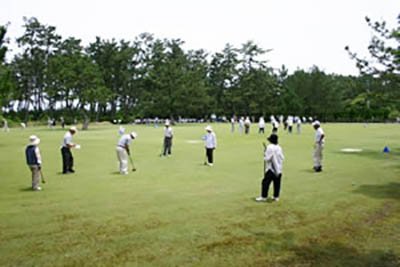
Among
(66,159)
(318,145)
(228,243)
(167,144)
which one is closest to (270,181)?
(228,243)

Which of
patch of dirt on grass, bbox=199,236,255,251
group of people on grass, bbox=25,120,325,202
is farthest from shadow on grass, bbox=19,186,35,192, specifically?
patch of dirt on grass, bbox=199,236,255,251

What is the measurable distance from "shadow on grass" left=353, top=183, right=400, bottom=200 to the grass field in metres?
0.03

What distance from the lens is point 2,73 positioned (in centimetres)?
2711

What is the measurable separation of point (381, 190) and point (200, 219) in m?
6.08

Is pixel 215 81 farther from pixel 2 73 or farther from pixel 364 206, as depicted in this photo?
pixel 364 206

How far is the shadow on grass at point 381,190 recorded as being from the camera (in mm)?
10889

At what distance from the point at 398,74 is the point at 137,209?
1172cm

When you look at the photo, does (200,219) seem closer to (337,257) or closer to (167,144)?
(337,257)

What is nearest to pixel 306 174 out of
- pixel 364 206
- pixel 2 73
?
pixel 364 206

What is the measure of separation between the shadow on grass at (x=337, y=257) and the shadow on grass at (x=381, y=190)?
4694 mm

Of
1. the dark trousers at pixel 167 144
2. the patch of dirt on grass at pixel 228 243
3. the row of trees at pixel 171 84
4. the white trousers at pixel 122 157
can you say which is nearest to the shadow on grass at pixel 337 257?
the patch of dirt on grass at pixel 228 243

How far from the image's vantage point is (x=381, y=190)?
1159 centimetres

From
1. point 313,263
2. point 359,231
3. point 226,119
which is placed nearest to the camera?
point 313,263

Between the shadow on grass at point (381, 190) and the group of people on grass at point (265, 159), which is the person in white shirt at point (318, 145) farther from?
the shadow on grass at point (381, 190)
